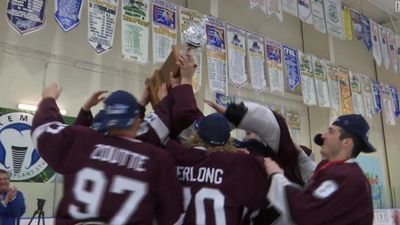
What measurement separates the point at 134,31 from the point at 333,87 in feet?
11.9

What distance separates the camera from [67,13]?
12.5 ft

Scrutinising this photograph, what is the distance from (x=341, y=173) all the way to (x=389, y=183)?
9199 mm

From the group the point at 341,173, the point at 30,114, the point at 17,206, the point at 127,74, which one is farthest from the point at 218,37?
the point at 341,173

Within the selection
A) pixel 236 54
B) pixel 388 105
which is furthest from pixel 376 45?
pixel 236 54

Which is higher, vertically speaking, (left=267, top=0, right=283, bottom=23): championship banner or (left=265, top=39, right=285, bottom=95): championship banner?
(left=267, top=0, right=283, bottom=23): championship banner

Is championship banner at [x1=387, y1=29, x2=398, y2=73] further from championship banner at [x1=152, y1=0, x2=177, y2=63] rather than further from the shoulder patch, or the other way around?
the shoulder patch

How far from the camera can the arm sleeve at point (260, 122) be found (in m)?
1.76

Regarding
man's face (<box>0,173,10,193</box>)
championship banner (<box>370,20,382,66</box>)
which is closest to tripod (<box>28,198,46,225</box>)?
man's face (<box>0,173,10,193</box>)

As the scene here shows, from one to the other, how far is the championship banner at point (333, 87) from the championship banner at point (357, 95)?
427 millimetres

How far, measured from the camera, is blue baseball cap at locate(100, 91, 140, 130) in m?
1.54

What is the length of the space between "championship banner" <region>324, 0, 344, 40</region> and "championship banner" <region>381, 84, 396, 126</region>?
2103mm

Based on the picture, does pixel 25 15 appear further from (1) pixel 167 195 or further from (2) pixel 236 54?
(1) pixel 167 195

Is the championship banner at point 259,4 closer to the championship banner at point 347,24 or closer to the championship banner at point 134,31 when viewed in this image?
the championship banner at point 134,31

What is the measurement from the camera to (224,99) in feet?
19.2
